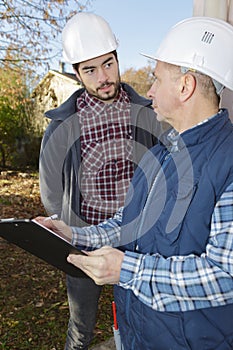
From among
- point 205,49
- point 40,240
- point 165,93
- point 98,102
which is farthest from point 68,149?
point 205,49

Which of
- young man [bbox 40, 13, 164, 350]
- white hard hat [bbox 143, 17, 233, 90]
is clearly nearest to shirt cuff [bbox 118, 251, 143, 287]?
white hard hat [bbox 143, 17, 233, 90]

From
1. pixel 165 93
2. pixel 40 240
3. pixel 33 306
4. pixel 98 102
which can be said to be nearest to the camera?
pixel 165 93

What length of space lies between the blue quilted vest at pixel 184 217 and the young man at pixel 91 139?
25.8 inches

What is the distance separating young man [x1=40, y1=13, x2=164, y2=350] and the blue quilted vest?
0.65 meters

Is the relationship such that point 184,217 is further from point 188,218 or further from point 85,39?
point 85,39

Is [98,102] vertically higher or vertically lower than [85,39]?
lower

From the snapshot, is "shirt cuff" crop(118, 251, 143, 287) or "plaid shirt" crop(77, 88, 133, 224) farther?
"plaid shirt" crop(77, 88, 133, 224)

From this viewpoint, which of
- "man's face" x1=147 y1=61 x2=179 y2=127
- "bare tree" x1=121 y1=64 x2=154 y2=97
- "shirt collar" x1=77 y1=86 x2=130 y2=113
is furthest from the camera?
"bare tree" x1=121 y1=64 x2=154 y2=97

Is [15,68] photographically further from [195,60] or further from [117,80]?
[195,60]

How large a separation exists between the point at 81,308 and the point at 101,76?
3.49 feet

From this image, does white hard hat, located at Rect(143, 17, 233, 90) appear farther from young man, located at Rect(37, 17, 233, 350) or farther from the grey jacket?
the grey jacket

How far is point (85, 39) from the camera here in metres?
→ 1.75

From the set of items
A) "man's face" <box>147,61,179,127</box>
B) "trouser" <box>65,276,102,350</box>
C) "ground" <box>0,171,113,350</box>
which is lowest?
"ground" <box>0,171,113,350</box>

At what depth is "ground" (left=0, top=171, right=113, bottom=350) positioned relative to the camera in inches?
107
